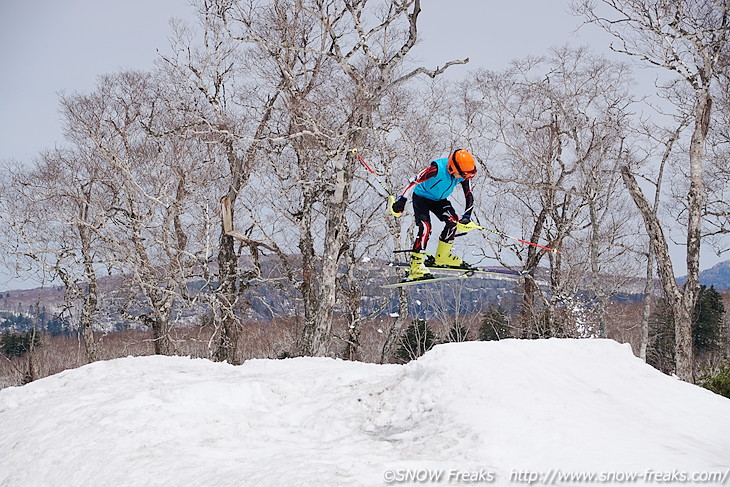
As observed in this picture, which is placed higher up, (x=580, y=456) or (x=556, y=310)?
(x=580, y=456)

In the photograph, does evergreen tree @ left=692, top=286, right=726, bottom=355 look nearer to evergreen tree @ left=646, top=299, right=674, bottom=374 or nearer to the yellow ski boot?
evergreen tree @ left=646, top=299, right=674, bottom=374

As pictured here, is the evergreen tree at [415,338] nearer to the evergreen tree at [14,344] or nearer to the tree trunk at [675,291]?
the tree trunk at [675,291]

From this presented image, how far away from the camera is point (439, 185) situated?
810 centimetres

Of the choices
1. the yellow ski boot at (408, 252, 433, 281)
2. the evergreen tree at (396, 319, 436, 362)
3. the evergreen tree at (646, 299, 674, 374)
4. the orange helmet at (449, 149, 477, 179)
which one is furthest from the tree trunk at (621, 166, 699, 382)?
the evergreen tree at (646, 299, 674, 374)

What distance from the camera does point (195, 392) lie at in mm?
5359

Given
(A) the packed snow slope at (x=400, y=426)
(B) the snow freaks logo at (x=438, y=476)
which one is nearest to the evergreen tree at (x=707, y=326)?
(A) the packed snow slope at (x=400, y=426)

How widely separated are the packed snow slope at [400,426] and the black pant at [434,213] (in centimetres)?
314

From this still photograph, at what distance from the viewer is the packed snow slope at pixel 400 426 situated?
11.6 feet

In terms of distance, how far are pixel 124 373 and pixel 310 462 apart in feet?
13.6

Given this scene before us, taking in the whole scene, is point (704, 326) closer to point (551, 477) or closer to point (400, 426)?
point (400, 426)

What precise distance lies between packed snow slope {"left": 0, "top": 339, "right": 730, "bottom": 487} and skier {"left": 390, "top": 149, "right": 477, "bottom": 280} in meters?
2.92

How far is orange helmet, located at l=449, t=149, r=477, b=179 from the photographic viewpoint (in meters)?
7.43

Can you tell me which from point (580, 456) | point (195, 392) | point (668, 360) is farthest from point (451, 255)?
point (668, 360)

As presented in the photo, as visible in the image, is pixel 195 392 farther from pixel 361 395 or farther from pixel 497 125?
pixel 497 125
